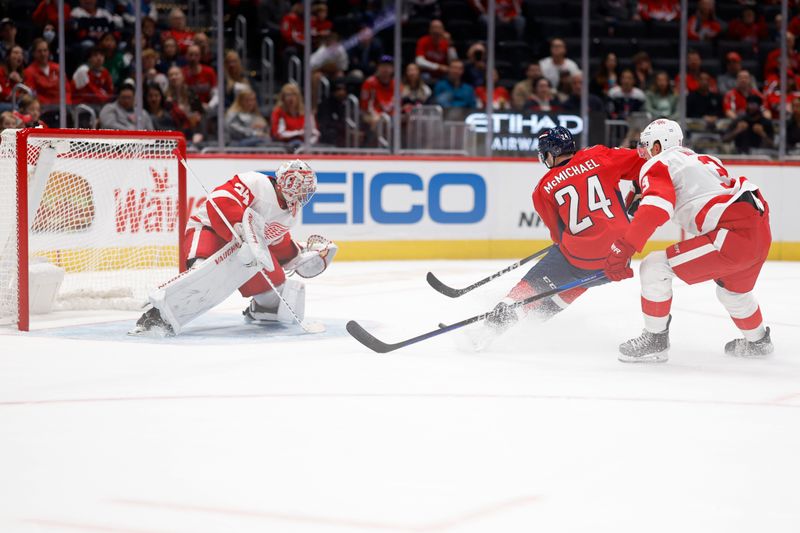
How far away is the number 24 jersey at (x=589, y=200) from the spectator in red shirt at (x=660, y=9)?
626 centimetres

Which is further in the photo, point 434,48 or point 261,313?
point 434,48

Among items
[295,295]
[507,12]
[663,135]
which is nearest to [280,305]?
[295,295]

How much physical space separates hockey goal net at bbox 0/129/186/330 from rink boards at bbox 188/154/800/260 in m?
1.37

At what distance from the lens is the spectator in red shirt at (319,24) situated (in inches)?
330

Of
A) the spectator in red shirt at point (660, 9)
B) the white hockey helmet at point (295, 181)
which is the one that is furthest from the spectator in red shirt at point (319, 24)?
the white hockey helmet at point (295, 181)

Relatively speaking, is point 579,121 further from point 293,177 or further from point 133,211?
point 293,177

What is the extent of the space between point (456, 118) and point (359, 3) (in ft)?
4.49

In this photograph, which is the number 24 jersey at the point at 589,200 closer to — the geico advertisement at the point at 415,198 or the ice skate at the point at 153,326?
the ice skate at the point at 153,326

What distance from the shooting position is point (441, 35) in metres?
9.02

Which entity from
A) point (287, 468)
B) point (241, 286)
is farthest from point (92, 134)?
point (287, 468)

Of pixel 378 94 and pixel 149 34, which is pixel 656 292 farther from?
pixel 149 34

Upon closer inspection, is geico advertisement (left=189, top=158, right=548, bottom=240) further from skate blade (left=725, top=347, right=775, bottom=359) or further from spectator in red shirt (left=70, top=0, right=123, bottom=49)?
skate blade (left=725, top=347, right=775, bottom=359)

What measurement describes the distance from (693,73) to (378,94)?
8.76ft

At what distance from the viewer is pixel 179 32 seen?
314 inches
